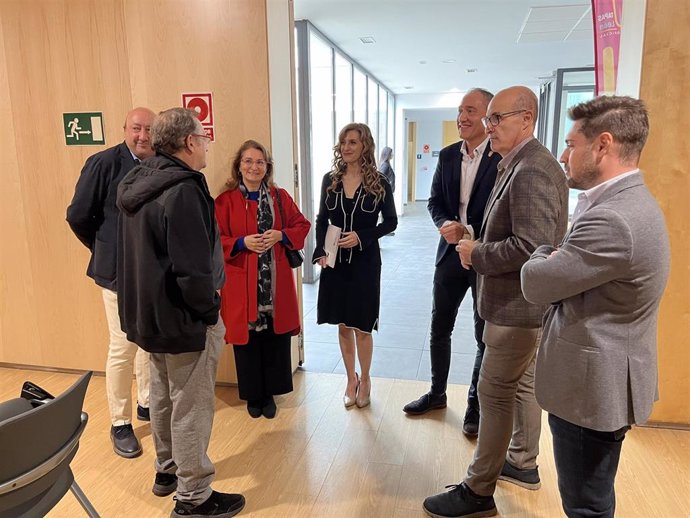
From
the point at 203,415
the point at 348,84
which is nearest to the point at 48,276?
the point at 203,415

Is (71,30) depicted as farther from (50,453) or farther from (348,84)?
(348,84)

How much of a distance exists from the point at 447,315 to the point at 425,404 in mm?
557

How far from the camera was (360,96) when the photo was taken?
8.94m

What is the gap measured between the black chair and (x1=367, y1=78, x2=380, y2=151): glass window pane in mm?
8638

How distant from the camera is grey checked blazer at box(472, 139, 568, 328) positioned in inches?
69.2

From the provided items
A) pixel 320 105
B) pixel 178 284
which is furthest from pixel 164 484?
pixel 320 105

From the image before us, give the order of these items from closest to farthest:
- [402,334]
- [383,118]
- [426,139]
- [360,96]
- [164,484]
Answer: [164,484], [402,334], [360,96], [383,118], [426,139]

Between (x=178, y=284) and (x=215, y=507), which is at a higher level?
(x=178, y=284)

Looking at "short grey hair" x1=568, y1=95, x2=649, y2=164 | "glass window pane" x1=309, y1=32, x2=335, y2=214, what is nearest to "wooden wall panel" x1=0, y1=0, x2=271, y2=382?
"short grey hair" x1=568, y1=95, x2=649, y2=164

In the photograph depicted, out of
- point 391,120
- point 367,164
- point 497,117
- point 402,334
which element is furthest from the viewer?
point 391,120

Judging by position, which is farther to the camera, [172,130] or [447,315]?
[447,315]

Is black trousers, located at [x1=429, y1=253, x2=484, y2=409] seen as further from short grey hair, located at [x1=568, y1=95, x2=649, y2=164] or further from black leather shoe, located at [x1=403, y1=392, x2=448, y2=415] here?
short grey hair, located at [x1=568, y1=95, x2=649, y2=164]

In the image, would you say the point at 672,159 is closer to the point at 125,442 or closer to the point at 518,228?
the point at 518,228

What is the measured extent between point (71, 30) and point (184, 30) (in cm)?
71
